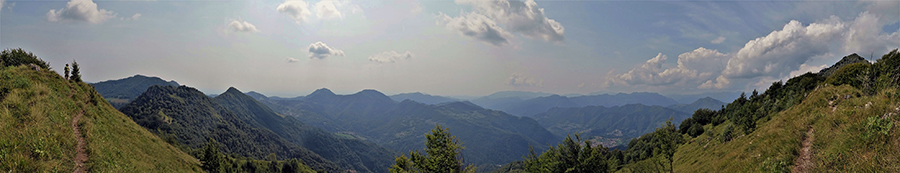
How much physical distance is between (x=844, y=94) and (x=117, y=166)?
52964 mm

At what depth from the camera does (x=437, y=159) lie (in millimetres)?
23641

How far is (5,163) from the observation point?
10.2m

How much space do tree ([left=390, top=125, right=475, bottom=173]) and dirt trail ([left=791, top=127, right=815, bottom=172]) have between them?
18.2 metres

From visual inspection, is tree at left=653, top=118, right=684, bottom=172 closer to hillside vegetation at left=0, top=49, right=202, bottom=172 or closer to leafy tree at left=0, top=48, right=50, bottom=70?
hillside vegetation at left=0, top=49, right=202, bottom=172

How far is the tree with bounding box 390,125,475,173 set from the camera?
23.9 m

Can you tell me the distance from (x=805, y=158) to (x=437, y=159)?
2044 cm

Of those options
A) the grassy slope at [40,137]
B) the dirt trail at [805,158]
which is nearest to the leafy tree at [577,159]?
the dirt trail at [805,158]

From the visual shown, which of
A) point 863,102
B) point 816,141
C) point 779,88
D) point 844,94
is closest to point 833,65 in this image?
point 779,88

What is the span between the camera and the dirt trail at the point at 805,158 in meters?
11.3

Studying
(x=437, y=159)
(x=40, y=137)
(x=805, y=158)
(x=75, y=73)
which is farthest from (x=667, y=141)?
(x=75, y=73)

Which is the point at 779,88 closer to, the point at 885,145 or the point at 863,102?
the point at 863,102

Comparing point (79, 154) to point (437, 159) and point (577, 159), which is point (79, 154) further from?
point (577, 159)

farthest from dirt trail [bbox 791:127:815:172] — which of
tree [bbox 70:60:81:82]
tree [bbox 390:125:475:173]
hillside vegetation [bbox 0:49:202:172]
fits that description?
tree [bbox 70:60:81:82]

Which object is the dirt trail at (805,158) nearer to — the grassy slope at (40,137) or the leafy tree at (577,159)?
the leafy tree at (577,159)
